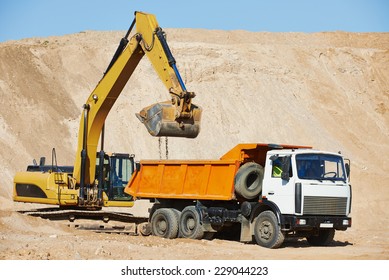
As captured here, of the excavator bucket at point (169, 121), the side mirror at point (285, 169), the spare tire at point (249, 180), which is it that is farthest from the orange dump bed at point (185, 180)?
the excavator bucket at point (169, 121)

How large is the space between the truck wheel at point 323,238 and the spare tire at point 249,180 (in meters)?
2.09

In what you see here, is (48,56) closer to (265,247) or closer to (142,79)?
(142,79)

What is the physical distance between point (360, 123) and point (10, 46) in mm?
23556

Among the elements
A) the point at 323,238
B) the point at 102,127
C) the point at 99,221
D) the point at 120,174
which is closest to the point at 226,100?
the point at 120,174

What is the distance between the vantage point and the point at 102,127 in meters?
21.8

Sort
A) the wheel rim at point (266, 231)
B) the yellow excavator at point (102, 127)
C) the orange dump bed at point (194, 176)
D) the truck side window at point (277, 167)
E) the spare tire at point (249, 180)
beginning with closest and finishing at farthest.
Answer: the yellow excavator at point (102, 127) < the wheel rim at point (266, 231) < the truck side window at point (277, 167) < the spare tire at point (249, 180) < the orange dump bed at point (194, 176)

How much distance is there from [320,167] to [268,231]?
204 cm

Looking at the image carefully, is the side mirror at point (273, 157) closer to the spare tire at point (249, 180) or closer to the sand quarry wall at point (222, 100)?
the spare tire at point (249, 180)

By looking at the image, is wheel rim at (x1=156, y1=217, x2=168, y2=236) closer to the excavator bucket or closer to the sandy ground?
the excavator bucket

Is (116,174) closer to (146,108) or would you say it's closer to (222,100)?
(146,108)

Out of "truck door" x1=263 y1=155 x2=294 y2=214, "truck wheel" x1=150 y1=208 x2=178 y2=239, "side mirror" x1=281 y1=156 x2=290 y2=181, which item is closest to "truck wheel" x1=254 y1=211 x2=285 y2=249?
"truck door" x1=263 y1=155 x2=294 y2=214

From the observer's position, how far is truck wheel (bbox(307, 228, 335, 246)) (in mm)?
19609

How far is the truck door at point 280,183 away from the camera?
59.3ft

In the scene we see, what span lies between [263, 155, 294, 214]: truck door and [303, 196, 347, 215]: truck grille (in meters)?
0.41
